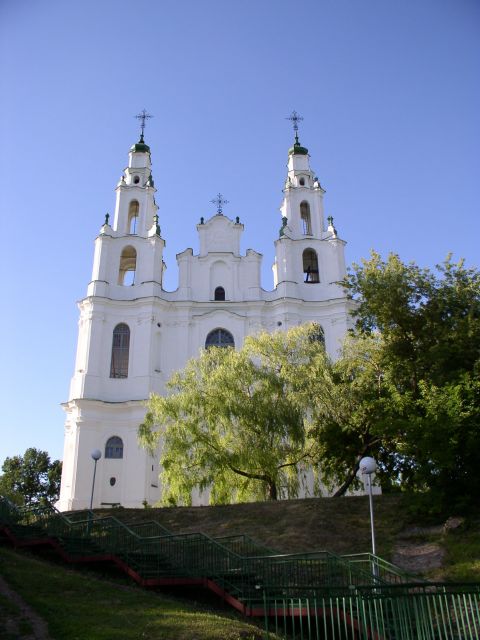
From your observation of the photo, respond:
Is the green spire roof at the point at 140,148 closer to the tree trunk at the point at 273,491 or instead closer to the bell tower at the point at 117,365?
the bell tower at the point at 117,365

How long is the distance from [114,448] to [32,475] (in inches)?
1009

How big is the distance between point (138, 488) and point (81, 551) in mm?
16589

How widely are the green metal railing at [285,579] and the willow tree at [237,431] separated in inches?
217

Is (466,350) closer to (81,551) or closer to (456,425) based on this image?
(456,425)

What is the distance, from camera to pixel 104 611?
11609 mm

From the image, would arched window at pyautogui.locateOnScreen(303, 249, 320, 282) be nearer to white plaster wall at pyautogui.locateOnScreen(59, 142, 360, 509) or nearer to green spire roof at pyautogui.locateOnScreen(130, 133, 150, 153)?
white plaster wall at pyautogui.locateOnScreen(59, 142, 360, 509)

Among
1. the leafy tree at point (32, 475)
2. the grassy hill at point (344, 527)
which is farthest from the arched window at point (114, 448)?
the leafy tree at point (32, 475)

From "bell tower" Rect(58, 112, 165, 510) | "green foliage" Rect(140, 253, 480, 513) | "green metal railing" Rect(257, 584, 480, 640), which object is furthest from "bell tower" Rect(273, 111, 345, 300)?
"green metal railing" Rect(257, 584, 480, 640)

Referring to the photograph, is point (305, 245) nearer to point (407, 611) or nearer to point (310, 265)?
point (310, 265)

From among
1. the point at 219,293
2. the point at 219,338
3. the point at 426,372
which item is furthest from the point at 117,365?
the point at 426,372

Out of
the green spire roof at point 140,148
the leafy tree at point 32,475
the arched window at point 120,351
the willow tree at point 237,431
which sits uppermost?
the green spire roof at point 140,148

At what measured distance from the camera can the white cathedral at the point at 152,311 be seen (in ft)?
112

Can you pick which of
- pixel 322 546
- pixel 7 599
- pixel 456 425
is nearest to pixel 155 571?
pixel 7 599

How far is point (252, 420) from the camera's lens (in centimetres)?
2516
